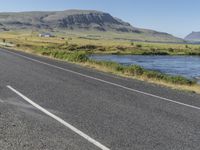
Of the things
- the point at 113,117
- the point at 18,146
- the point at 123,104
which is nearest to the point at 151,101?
the point at 123,104

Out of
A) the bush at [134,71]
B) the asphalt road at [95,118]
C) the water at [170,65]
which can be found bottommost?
the water at [170,65]

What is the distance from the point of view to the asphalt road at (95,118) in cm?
712

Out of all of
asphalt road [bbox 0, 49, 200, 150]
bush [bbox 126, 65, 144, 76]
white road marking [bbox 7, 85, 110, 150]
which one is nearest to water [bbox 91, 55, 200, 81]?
bush [bbox 126, 65, 144, 76]

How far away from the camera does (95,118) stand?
30.2ft

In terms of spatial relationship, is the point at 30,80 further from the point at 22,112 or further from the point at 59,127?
the point at 59,127

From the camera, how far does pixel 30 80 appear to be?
1662 cm

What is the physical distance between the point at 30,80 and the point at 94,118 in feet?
26.2

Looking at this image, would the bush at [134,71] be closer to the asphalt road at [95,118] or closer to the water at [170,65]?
the asphalt road at [95,118]

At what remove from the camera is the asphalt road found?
7121 millimetres

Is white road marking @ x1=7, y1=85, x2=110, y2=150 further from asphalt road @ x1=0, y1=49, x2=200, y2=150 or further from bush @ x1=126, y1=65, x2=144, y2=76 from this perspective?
bush @ x1=126, y1=65, x2=144, y2=76

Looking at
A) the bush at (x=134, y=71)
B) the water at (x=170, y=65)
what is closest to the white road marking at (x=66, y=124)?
the bush at (x=134, y=71)

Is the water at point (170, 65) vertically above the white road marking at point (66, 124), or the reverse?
the white road marking at point (66, 124)

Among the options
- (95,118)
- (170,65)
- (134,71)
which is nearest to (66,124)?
(95,118)

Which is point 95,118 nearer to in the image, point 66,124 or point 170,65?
point 66,124
